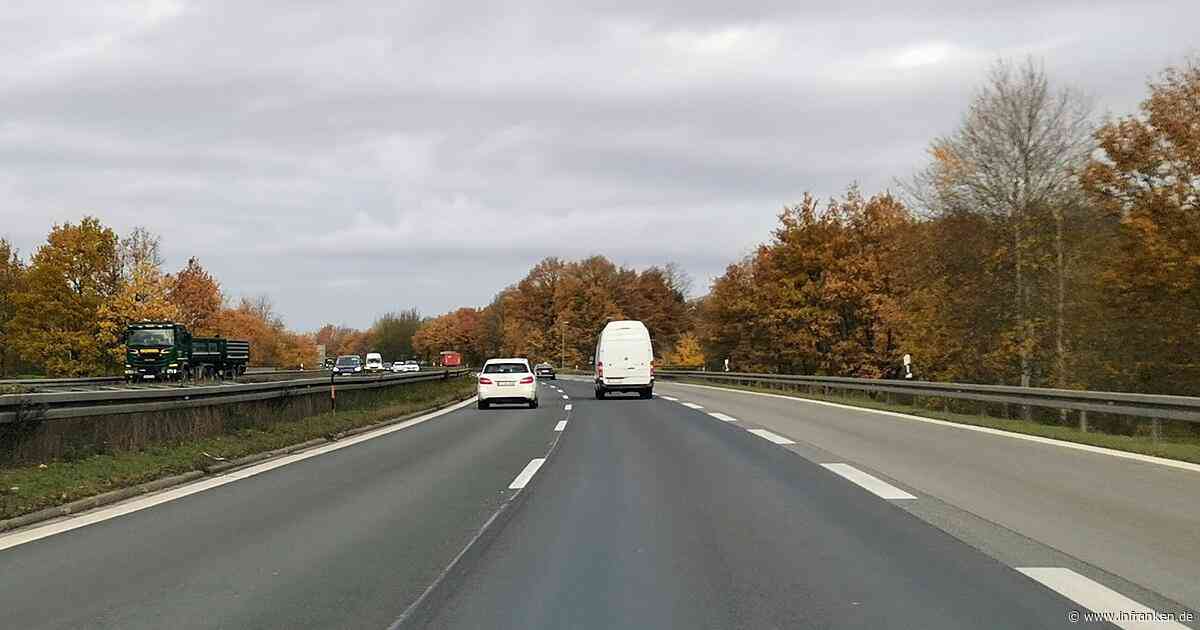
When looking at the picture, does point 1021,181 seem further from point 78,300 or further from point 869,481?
point 78,300

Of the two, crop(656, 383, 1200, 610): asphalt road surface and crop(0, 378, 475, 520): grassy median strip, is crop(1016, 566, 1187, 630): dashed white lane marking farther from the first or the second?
crop(0, 378, 475, 520): grassy median strip

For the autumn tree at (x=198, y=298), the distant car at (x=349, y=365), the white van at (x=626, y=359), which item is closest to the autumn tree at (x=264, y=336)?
the autumn tree at (x=198, y=298)

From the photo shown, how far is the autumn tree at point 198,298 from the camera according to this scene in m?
85.1

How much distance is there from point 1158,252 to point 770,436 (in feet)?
54.7

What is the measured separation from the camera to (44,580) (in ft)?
19.8

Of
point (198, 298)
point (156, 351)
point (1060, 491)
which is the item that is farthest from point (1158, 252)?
point (198, 298)

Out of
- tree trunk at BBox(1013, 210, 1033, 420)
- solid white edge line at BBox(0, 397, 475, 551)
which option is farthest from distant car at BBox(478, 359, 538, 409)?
tree trunk at BBox(1013, 210, 1033, 420)

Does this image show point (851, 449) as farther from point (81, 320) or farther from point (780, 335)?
point (81, 320)

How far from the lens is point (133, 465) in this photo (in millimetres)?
11414

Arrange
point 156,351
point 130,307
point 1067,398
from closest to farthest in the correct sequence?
point 1067,398 → point 156,351 → point 130,307

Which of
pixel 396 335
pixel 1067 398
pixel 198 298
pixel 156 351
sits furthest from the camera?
pixel 396 335

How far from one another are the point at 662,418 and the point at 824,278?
3577 cm

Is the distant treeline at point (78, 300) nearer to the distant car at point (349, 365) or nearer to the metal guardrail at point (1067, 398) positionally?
the distant car at point (349, 365)

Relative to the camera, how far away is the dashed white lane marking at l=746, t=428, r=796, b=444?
15.7m
